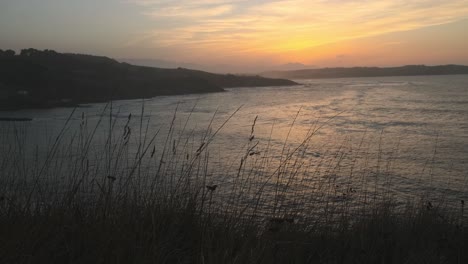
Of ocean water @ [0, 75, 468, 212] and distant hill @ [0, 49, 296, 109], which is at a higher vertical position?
distant hill @ [0, 49, 296, 109]

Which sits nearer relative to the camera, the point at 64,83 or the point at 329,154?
the point at 329,154

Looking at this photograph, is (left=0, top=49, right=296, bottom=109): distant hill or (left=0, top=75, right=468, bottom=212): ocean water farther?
(left=0, top=49, right=296, bottom=109): distant hill

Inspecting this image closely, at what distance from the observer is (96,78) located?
2896 inches

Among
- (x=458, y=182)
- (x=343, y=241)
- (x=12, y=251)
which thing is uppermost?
(x=12, y=251)

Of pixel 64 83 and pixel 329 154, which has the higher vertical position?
pixel 64 83

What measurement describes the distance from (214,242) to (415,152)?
51.2 ft

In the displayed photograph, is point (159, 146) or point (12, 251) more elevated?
point (12, 251)

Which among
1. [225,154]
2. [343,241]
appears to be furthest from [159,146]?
[343,241]

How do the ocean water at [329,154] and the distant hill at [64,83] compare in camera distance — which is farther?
the distant hill at [64,83]

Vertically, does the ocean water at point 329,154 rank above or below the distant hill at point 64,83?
below

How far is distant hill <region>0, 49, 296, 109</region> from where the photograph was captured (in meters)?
51.7

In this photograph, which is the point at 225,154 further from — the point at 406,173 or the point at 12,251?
the point at 12,251

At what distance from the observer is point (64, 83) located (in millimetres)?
62219

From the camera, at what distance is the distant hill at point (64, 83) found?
5172 centimetres
